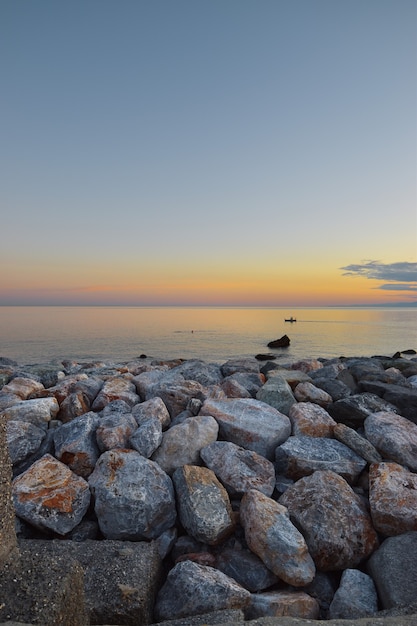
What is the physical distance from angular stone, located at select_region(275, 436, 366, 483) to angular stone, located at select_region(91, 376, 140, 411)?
218cm

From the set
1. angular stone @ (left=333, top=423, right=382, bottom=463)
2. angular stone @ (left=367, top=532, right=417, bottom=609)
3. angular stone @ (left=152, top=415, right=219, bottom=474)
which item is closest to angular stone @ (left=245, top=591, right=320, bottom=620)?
angular stone @ (left=367, top=532, right=417, bottom=609)

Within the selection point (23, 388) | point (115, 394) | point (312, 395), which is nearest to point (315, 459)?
point (312, 395)

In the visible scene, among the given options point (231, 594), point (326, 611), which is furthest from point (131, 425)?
point (326, 611)

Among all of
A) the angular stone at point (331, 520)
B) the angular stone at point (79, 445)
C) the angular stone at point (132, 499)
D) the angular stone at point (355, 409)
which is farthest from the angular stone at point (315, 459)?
the angular stone at point (79, 445)

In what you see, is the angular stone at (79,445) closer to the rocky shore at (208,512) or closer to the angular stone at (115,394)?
the rocky shore at (208,512)

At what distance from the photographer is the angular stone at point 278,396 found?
16.8 ft

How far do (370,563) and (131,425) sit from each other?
8.68ft

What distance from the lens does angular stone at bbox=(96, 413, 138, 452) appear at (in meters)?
4.06

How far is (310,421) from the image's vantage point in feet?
15.0

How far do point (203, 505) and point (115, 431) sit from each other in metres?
1.28

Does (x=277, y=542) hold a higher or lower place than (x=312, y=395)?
lower

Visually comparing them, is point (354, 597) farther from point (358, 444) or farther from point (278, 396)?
point (278, 396)

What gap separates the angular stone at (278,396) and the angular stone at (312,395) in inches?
7.5

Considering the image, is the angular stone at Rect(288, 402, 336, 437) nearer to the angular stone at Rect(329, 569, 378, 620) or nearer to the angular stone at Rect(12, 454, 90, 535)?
the angular stone at Rect(329, 569, 378, 620)
